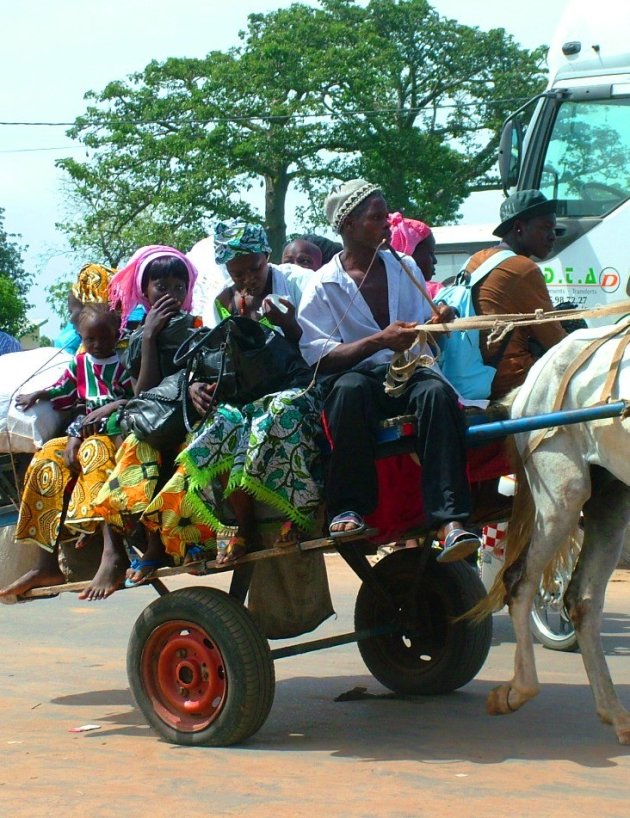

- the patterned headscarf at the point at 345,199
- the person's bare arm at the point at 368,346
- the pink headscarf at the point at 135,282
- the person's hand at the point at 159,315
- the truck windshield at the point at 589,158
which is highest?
the truck windshield at the point at 589,158

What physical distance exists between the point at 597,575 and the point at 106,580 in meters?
2.22

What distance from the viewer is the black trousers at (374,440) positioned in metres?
5.01

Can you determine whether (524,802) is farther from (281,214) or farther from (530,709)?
(281,214)

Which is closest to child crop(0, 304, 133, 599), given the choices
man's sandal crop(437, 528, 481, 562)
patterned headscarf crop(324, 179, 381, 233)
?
patterned headscarf crop(324, 179, 381, 233)

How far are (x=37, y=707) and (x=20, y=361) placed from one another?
1.81 metres

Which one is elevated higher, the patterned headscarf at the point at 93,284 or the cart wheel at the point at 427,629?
the patterned headscarf at the point at 93,284

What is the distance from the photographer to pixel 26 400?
20.9 ft

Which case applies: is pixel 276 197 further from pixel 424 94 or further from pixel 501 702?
pixel 501 702

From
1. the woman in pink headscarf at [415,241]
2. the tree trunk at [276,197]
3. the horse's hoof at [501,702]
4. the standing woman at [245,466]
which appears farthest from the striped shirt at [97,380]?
the tree trunk at [276,197]

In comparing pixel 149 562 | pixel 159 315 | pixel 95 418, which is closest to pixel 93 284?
pixel 95 418

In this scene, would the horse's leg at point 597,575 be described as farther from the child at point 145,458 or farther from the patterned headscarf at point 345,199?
the child at point 145,458

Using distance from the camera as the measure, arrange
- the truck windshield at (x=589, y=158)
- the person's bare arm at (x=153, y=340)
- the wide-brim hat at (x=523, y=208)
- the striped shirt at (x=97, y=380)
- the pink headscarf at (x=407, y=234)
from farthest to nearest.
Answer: the truck windshield at (x=589, y=158) < the pink headscarf at (x=407, y=234) < the wide-brim hat at (x=523, y=208) < the striped shirt at (x=97, y=380) < the person's bare arm at (x=153, y=340)

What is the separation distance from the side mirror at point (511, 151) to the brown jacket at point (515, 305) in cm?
649

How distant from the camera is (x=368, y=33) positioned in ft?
97.5
